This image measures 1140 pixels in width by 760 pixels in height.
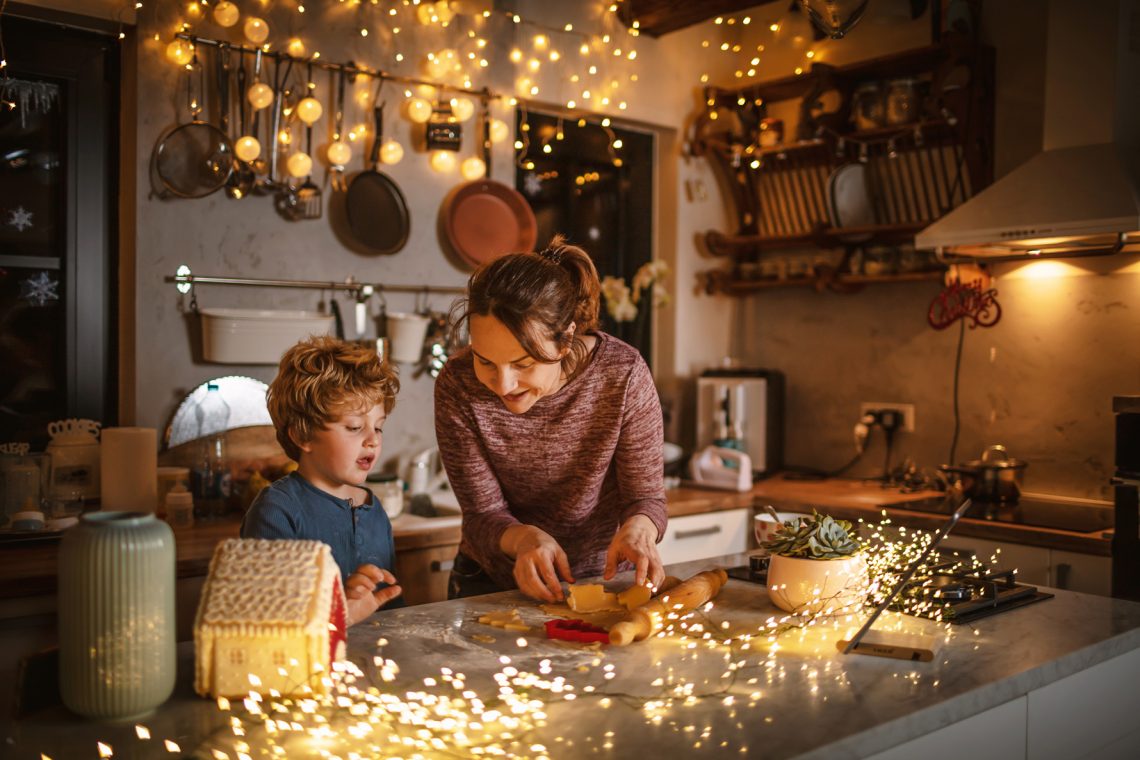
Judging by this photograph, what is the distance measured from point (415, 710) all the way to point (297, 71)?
2.37 metres

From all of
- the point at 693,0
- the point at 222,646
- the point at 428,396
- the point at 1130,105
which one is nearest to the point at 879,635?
the point at 222,646

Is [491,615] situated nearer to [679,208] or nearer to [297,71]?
[297,71]

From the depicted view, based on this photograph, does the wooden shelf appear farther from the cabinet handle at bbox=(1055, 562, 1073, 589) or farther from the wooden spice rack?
the cabinet handle at bbox=(1055, 562, 1073, 589)

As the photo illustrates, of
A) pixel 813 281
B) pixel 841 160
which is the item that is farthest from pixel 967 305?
pixel 841 160

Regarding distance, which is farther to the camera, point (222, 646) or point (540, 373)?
point (540, 373)

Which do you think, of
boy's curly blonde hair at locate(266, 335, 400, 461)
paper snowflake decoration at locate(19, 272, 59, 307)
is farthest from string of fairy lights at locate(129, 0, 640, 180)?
boy's curly blonde hair at locate(266, 335, 400, 461)

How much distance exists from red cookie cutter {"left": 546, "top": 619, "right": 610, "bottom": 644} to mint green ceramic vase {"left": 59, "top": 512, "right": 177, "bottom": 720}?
545mm

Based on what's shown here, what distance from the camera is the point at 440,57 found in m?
3.26

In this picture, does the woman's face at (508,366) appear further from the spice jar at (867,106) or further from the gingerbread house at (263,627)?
the spice jar at (867,106)

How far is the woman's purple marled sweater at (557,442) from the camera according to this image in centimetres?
186

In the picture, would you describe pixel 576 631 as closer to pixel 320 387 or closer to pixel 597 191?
pixel 320 387

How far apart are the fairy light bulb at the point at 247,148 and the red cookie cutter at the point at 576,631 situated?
74.0 inches

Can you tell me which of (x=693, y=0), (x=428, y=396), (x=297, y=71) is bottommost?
(x=428, y=396)

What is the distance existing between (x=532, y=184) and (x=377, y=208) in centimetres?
76
